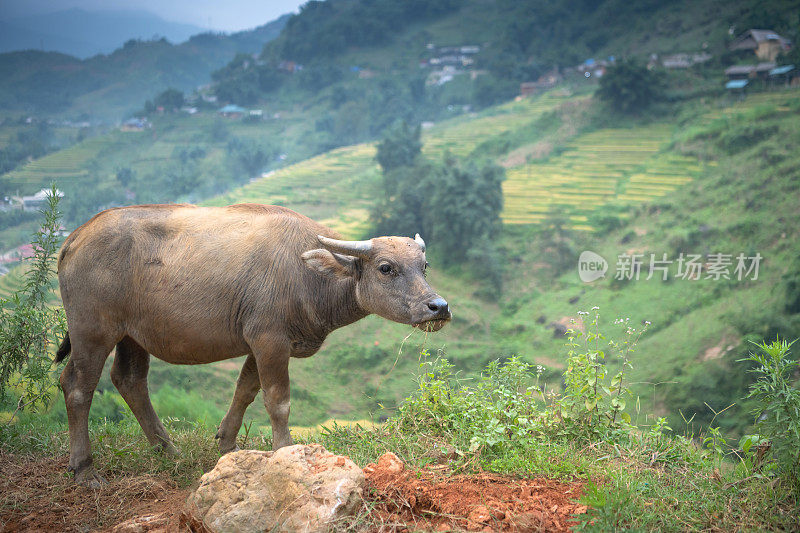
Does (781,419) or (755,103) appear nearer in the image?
(781,419)

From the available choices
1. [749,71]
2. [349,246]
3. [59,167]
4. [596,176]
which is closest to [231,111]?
[59,167]

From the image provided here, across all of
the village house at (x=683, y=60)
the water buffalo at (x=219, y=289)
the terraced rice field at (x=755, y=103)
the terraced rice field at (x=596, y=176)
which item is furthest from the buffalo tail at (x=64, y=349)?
the village house at (x=683, y=60)

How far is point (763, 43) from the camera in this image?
1970 centimetres

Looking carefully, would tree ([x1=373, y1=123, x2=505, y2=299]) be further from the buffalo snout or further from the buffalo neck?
the buffalo snout

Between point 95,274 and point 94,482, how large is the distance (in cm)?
151

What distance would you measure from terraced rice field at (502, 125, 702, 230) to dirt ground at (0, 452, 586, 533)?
1613 centimetres

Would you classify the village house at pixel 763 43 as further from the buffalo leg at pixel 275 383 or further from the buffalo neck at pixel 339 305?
the buffalo leg at pixel 275 383

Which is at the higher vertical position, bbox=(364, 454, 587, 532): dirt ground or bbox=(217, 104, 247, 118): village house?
bbox=(217, 104, 247, 118): village house

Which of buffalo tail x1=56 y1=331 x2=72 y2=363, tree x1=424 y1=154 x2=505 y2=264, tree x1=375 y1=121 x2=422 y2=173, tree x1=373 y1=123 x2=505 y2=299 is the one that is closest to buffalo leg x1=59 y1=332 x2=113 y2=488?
buffalo tail x1=56 y1=331 x2=72 y2=363

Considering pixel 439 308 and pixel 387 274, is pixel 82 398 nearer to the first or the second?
pixel 387 274

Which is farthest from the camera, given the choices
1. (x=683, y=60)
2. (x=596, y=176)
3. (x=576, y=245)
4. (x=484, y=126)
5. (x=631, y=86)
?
Result: (x=484, y=126)

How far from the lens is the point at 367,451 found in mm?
4914

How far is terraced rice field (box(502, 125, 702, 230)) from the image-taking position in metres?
19.6

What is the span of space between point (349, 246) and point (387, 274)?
12.8 inches
